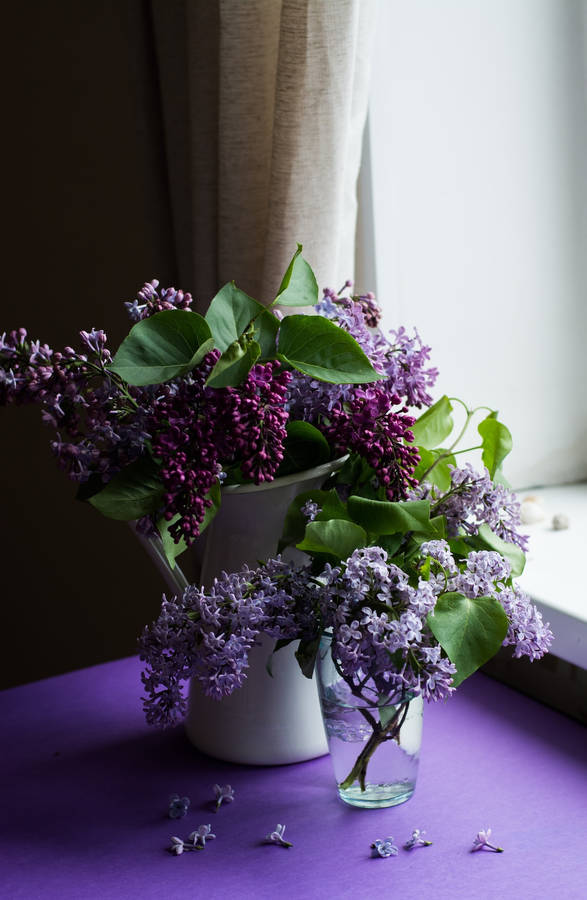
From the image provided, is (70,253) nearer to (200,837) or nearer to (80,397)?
(80,397)

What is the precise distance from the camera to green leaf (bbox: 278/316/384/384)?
2.14ft

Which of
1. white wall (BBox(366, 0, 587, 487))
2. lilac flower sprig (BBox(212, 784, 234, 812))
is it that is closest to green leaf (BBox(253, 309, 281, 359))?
lilac flower sprig (BBox(212, 784, 234, 812))

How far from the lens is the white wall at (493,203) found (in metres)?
1.25

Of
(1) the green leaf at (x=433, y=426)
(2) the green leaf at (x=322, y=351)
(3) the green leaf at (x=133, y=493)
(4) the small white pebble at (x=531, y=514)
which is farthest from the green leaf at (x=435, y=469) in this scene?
(4) the small white pebble at (x=531, y=514)

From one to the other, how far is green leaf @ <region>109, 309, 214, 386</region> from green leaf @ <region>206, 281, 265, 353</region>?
0.05 feet

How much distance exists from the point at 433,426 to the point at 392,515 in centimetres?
16

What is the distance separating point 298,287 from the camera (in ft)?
2.30

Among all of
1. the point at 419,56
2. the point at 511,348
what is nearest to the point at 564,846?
the point at 511,348

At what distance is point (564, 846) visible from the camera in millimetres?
681

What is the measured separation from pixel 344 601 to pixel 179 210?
1.06 m

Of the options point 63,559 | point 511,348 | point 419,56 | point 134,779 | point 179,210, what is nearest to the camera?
point 134,779

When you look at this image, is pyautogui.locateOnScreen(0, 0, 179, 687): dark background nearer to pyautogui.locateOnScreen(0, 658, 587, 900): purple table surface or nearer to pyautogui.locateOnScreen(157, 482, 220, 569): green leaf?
pyautogui.locateOnScreen(0, 658, 587, 900): purple table surface

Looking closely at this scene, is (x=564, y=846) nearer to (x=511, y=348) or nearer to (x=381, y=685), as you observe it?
(x=381, y=685)

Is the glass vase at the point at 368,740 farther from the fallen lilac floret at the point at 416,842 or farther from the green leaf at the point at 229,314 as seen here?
the green leaf at the point at 229,314
